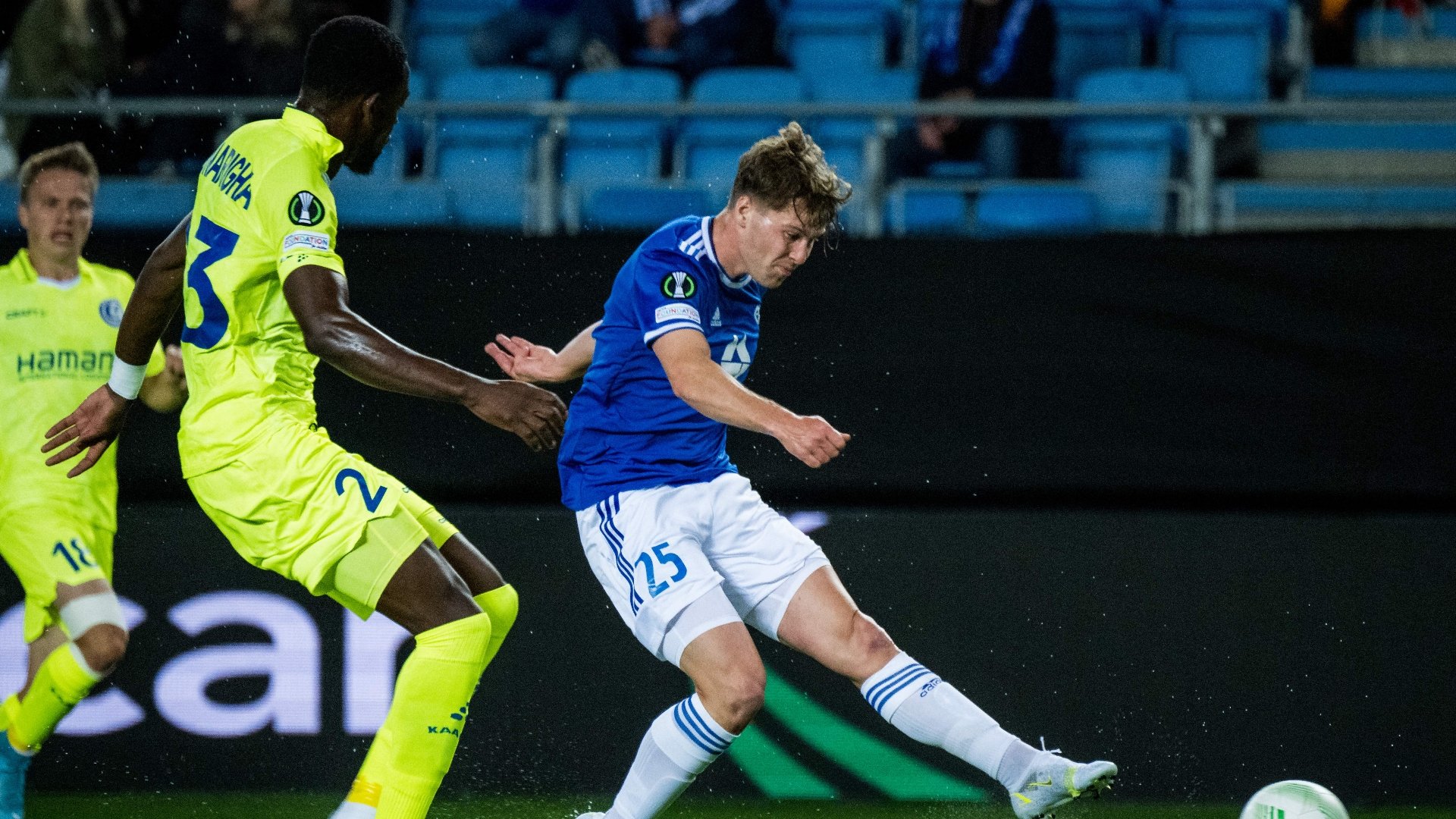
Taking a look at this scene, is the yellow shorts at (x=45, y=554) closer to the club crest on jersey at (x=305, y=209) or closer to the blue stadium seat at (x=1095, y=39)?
the club crest on jersey at (x=305, y=209)

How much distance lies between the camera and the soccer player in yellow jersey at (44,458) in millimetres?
4609

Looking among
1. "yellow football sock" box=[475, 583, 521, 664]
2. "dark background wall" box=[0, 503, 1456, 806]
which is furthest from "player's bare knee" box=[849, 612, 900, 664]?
"dark background wall" box=[0, 503, 1456, 806]

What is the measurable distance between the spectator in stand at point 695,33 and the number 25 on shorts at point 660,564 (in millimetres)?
3588

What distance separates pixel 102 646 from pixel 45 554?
0.39m

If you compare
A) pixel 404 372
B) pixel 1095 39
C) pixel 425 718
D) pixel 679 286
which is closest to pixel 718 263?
pixel 679 286

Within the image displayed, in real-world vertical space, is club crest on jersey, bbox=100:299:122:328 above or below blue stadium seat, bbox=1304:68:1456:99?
below

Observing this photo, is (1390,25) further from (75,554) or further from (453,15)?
(75,554)

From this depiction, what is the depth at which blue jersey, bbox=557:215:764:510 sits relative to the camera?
390 cm

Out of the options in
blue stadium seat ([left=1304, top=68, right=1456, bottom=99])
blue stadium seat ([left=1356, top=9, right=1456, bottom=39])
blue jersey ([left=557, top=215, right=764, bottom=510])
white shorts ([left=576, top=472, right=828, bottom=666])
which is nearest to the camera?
white shorts ([left=576, top=472, right=828, bottom=666])

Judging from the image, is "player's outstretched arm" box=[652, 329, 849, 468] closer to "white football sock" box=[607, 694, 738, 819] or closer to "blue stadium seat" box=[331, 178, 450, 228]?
"white football sock" box=[607, 694, 738, 819]

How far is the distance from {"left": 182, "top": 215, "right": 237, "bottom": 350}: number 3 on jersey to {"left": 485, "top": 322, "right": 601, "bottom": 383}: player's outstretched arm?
84cm

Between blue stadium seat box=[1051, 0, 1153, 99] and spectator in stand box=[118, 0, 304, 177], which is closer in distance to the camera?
spectator in stand box=[118, 0, 304, 177]

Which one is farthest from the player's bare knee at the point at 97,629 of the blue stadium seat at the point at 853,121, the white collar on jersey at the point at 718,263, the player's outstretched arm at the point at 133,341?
the blue stadium seat at the point at 853,121

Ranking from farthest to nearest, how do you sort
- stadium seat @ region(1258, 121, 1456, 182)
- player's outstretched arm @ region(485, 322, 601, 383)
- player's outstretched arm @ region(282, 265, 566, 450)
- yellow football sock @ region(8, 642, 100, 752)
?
stadium seat @ region(1258, 121, 1456, 182) → yellow football sock @ region(8, 642, 100, 752) → player's outstretched arm @ region(485, 322, 601, 383) → player's outstretched arm @ region(282, 265, 566, 450)
